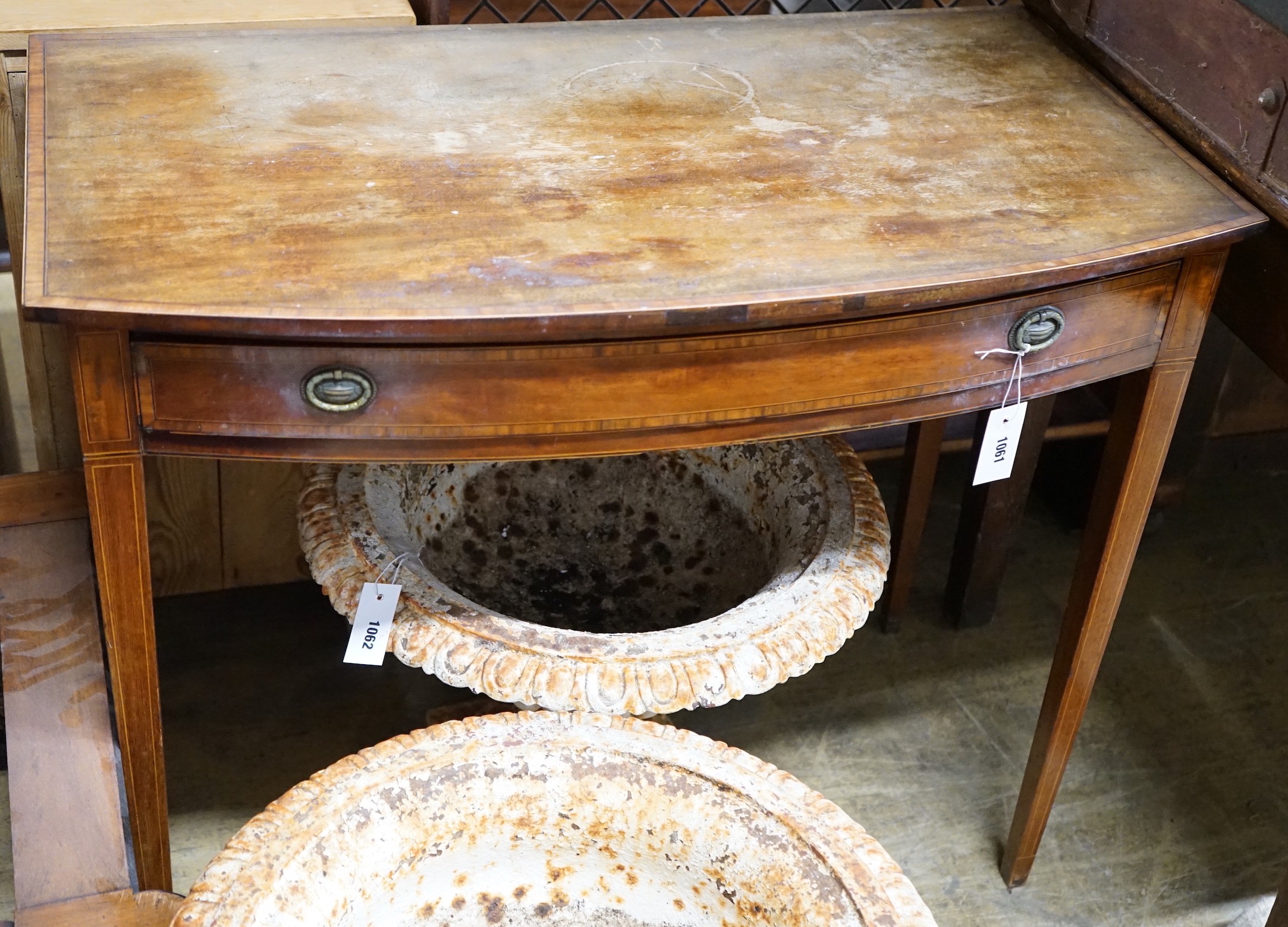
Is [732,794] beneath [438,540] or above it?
above

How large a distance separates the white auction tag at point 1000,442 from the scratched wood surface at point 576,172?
5.9 inches

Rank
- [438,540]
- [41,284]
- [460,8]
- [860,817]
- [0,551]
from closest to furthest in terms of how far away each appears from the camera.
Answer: [41,284], [0,551], [438,540], [860,817], [460,8]

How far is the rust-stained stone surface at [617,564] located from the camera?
96 cm

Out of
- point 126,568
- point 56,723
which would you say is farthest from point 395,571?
point 56,723

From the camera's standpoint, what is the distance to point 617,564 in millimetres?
1318

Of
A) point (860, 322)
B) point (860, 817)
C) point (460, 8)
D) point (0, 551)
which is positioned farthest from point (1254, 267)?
point (460, 8)

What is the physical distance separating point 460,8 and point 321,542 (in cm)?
199

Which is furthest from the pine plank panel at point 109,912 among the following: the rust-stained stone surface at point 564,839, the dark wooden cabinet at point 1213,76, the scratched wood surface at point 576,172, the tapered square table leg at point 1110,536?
the dark wooden cabinet at point 1213,76

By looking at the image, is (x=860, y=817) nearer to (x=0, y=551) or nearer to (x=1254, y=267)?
(x=1254, y=267)

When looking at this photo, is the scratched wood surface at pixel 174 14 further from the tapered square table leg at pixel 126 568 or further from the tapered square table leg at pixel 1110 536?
the tapered square table leg at pixel 1110 536

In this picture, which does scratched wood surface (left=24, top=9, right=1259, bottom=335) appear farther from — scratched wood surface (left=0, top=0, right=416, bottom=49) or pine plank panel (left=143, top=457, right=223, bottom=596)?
pine plank panel (left=143, top=457, right=223, bottom=596)

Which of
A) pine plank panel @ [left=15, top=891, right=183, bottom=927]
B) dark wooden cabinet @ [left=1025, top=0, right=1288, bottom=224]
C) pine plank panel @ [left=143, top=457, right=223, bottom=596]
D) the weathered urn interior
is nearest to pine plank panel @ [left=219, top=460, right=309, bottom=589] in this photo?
pine plank panel @ [left=143, top=457, right=223, bottom=596]

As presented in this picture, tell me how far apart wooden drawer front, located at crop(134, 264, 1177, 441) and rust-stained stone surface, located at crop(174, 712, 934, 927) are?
213mm

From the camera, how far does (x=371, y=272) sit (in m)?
0.86
